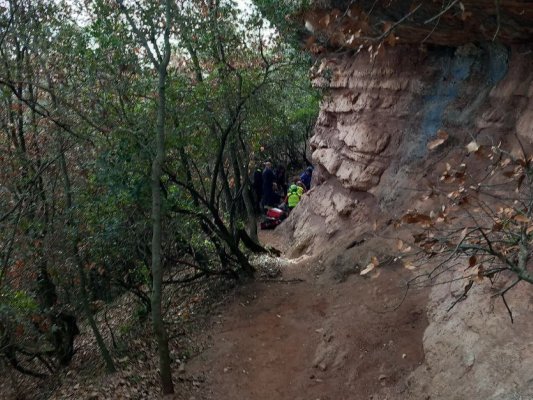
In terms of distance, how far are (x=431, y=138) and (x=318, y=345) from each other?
14.1 feet

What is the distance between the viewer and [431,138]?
8969 mm

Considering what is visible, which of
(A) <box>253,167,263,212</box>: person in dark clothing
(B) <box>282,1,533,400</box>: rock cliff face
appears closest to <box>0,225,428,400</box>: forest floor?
(B) <box>282,1,533,400</box>: rock cliff face

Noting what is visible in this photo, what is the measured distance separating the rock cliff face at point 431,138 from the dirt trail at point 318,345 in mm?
430

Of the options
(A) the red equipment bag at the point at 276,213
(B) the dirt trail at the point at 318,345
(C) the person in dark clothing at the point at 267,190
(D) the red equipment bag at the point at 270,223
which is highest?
(C) the person in dark clothing at the point at 267,190

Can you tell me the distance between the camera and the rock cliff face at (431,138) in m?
4.99

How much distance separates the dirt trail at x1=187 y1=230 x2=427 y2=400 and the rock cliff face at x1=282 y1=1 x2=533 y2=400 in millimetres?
430

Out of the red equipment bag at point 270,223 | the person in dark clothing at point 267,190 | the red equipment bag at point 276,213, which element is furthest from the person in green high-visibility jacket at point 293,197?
the person in dark clothing at point 267,190

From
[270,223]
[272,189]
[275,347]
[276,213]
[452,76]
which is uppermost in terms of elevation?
[452,76]

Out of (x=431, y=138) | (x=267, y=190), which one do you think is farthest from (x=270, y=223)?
(x=431, y=138)

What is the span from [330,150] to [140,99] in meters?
5.74

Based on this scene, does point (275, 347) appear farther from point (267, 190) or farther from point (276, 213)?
point (267, 190)

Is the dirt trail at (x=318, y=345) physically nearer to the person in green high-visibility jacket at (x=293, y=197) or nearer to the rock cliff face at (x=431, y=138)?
the rock cliff face at (x=431, y=138)

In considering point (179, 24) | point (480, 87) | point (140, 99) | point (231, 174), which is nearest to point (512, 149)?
point (480, 87)

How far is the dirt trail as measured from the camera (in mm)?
6160
